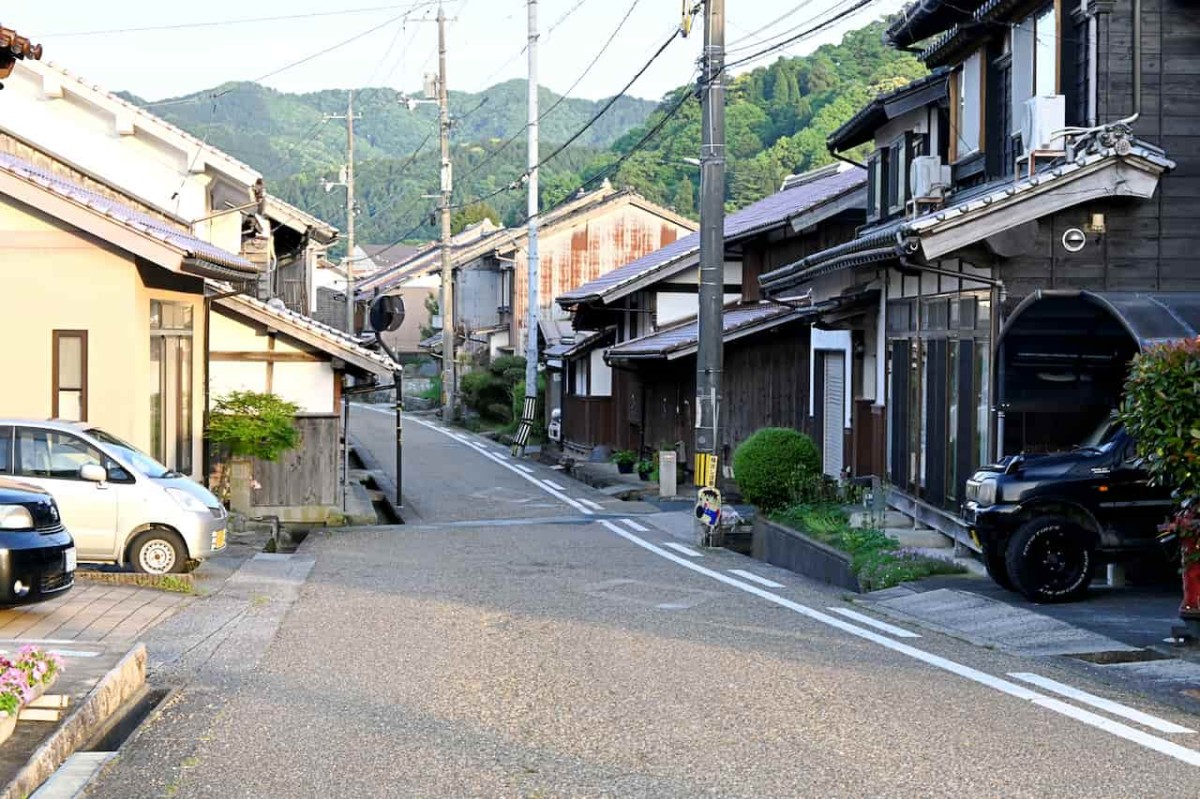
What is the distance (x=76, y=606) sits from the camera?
498 inches

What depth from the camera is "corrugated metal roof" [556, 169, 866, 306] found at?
3117 centimetres

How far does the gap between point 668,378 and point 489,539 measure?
48.4ft

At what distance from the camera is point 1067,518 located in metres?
12.8

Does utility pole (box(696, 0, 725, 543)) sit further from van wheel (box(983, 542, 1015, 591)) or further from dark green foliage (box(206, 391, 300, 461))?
van wheel (box(983, 542, 1015, 591))

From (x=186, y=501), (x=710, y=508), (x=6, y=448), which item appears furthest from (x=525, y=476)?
(x=6, y=448)

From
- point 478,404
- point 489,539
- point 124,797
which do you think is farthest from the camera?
point 478,404

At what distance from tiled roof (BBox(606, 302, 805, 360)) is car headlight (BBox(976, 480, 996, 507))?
13.3 metres

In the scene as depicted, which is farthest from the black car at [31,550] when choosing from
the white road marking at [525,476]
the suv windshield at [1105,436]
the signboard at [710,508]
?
the white road marking at [525,476]

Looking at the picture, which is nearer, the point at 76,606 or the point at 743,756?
the point at 743,756

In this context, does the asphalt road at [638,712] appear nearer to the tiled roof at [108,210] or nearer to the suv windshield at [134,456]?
the suv windshield at [134,456]

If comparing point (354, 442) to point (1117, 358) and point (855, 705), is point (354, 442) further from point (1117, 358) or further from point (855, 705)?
point (855, 705)

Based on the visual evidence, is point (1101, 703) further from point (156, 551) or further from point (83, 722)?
point (156, 551)

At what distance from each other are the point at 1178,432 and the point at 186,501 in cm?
1082

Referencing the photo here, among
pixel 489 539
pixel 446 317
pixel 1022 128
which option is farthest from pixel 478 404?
pixel 1022 128
